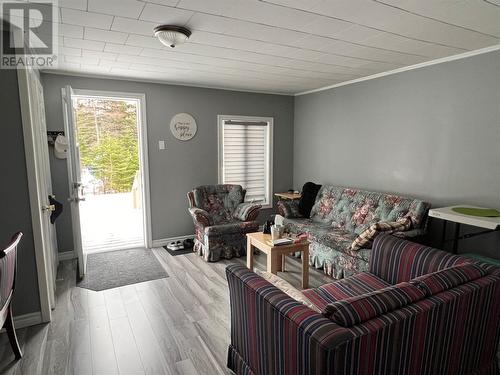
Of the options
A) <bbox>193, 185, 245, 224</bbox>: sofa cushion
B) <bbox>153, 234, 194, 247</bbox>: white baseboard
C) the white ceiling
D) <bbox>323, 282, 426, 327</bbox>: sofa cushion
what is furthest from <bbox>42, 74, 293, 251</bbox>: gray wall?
<bbox>323, 282, 426, 327</bbox>: sofa cushion

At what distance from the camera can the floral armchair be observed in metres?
3.88

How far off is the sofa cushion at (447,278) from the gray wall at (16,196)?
9.01 feet

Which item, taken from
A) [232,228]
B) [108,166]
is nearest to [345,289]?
[232,228]

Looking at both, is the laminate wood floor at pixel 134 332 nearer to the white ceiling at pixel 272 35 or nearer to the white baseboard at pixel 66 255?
the white baseboard at pixel 66 255

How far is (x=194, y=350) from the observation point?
2.18m

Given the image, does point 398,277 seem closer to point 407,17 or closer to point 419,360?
point 419,360

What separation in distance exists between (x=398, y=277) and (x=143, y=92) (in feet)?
12.4

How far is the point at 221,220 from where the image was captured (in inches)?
170

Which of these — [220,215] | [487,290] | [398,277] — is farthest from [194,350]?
[220,215]

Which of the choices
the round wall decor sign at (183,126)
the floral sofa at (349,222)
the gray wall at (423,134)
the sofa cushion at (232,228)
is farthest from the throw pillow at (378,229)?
the round wall decor sign at (183,126)

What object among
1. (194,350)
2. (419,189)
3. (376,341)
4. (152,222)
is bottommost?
(194,350)

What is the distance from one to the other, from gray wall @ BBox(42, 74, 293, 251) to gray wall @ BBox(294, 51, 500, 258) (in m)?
1.44

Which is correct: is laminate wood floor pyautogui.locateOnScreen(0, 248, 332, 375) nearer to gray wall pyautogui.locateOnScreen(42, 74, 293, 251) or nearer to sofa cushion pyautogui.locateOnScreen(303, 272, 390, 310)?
sofa cushion pyautogui.locateOnScreen(303, 272, 390, 310)

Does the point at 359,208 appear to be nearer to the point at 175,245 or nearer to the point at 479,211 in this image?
the point at 479,211
